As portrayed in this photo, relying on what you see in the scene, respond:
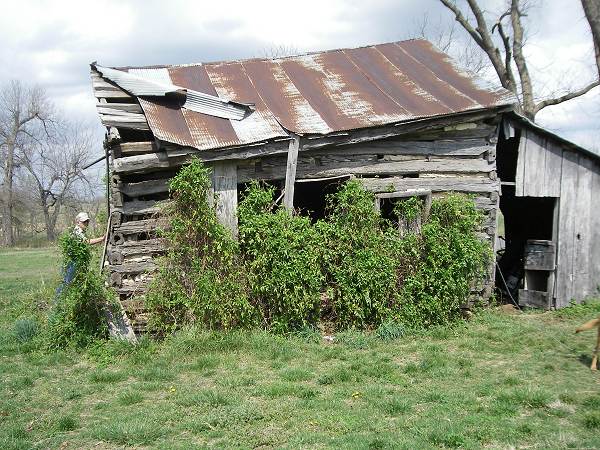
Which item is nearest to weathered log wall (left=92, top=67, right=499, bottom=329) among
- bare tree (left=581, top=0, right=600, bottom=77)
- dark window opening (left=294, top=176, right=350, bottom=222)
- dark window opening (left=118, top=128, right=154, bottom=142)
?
dark window opening (left=118, top=128, right=154, bottom=142)

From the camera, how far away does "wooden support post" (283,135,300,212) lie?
802 cm

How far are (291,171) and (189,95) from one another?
2136 mm

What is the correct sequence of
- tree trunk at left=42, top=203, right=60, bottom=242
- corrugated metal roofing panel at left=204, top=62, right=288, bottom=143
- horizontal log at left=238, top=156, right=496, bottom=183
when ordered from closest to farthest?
corrugated metal roofing panel at left=204, top=62, right=288, bottom=143 < horizontal log at left=238, top=156, right=496, bottom=183 < tree trunk at left=42, top=203, right=60, bottom=242

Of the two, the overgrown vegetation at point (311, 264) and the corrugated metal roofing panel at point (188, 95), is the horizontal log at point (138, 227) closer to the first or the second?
the overgrown vegetation at point (311, 264)

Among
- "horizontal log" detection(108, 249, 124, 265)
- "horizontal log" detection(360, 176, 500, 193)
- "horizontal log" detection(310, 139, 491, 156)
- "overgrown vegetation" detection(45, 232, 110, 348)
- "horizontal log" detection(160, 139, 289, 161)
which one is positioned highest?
"horizontal log" detection(310, 139, 491, 156)

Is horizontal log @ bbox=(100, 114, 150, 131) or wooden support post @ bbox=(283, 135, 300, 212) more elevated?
horizontal log @ bbox=(100, 114, 150, 131)

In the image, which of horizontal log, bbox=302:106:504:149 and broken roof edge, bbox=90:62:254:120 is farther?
broken roof edge, bbox=90:62:254:120

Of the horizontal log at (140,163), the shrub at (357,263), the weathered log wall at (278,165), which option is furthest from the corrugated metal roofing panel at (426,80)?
the horizontal log at (140,163)

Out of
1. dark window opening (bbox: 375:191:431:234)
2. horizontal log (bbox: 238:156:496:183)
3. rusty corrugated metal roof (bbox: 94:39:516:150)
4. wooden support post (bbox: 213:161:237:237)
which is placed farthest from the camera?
dark window opening (bbox: 375:191:431:234)

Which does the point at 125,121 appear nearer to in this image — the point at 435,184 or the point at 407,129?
the point at 407,129

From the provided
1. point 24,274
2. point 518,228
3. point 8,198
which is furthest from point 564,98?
point 8,198

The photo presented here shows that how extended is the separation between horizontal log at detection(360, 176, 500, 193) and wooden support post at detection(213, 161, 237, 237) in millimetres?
1977

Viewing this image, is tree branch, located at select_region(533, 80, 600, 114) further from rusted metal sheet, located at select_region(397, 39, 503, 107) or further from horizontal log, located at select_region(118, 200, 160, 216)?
horizontal log, located at select_region(118, 200, 160, 216)

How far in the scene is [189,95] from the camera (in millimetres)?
8617
